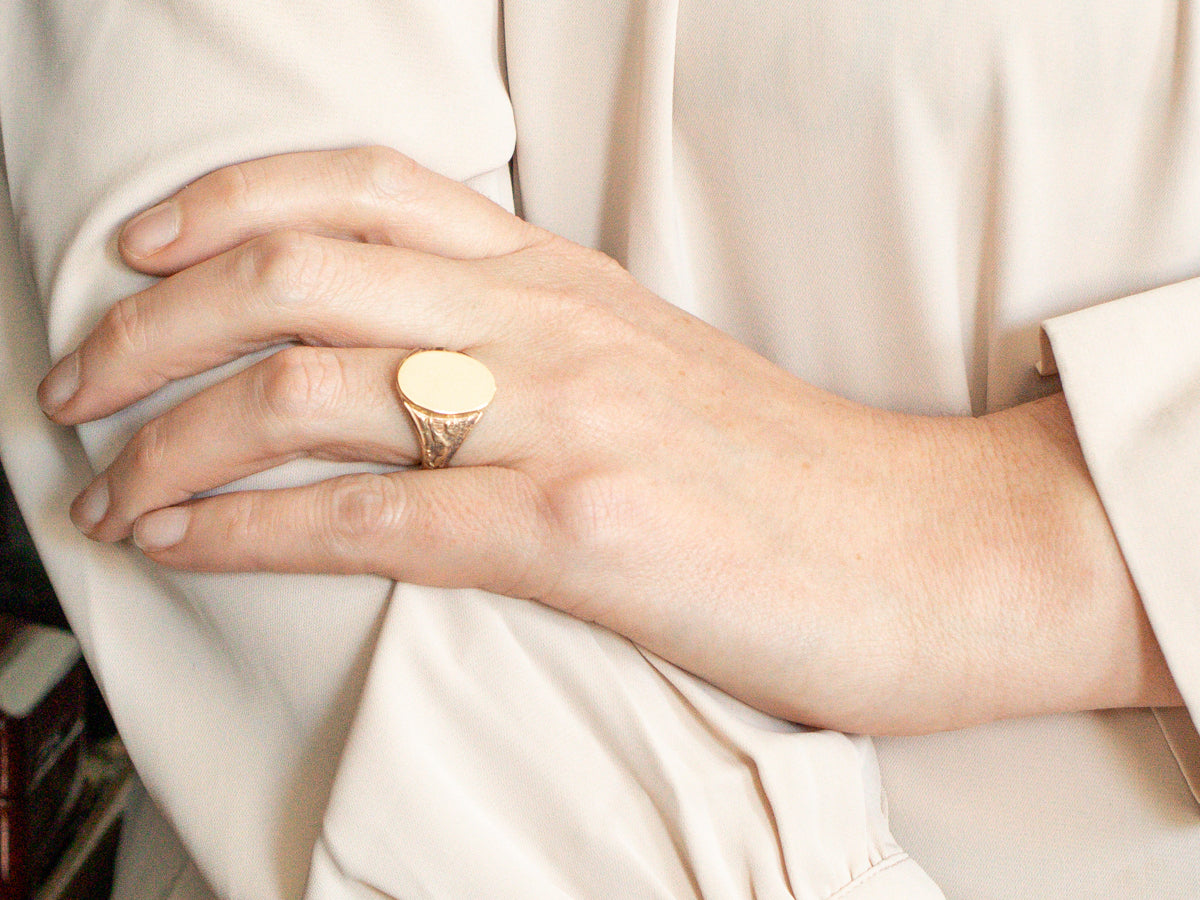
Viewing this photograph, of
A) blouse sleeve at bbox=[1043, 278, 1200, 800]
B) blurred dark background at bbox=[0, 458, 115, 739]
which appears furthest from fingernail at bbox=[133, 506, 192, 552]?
blurred dark background at bbox=[0, 458, 115, 739]

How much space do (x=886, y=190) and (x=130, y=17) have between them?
0.56m

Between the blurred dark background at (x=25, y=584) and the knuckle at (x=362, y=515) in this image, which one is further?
the blurred dark background at (x=25, y=584)

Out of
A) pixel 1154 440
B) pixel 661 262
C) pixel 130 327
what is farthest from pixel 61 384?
pixel 1154 440

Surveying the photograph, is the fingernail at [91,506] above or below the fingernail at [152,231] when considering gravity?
below

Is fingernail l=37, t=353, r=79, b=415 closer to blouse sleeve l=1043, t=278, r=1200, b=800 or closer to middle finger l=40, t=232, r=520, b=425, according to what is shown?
middle finger l=40, t=232, r=520, b=425

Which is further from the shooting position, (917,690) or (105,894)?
(105,894)

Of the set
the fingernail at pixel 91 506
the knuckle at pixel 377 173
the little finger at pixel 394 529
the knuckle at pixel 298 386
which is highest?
the knuckle at pixel 377 173

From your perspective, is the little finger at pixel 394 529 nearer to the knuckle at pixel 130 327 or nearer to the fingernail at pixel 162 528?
the fingernail at pixel 162 528

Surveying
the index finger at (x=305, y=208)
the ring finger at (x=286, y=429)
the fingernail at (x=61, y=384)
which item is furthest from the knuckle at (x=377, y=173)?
the fingernail at (x=61, y=384)

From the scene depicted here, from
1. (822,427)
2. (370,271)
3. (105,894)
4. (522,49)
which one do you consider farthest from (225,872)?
(105,894)

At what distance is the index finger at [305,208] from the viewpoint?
2.08 feet

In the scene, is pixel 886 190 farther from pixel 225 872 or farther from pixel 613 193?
pixel 225 872

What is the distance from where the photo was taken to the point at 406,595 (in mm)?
626

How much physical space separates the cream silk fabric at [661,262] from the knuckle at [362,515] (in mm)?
50
